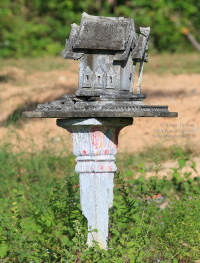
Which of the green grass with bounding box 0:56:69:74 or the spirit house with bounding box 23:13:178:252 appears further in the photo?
the green grass with bounding box 0:56:69:74

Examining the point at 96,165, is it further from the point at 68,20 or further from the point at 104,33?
the point at 68,20

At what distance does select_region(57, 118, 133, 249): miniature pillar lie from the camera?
9.22 feet

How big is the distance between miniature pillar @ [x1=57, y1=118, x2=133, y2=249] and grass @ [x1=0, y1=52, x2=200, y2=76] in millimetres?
6051

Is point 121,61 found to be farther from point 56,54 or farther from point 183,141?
point 56,54

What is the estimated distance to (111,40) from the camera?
8.99 ft

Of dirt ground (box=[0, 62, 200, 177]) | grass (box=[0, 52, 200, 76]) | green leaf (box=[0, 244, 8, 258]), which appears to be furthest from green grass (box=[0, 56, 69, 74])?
green leaf (box=[0, 244, 8, 258])

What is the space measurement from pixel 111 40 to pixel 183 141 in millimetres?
3163

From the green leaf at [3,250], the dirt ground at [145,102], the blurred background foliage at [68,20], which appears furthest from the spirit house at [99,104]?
the blurred background foliage at [68,20]

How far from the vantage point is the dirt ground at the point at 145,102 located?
5645 millimetres

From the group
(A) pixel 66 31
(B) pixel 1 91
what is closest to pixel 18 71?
(B) pixel 1 91

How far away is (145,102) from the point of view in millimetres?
6969

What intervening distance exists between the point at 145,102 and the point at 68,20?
585cm

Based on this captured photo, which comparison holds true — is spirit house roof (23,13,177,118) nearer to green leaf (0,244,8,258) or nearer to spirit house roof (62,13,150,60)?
spirit house roof (62,13,150,60)

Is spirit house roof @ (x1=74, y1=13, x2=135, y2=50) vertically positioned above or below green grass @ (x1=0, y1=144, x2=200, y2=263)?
above
